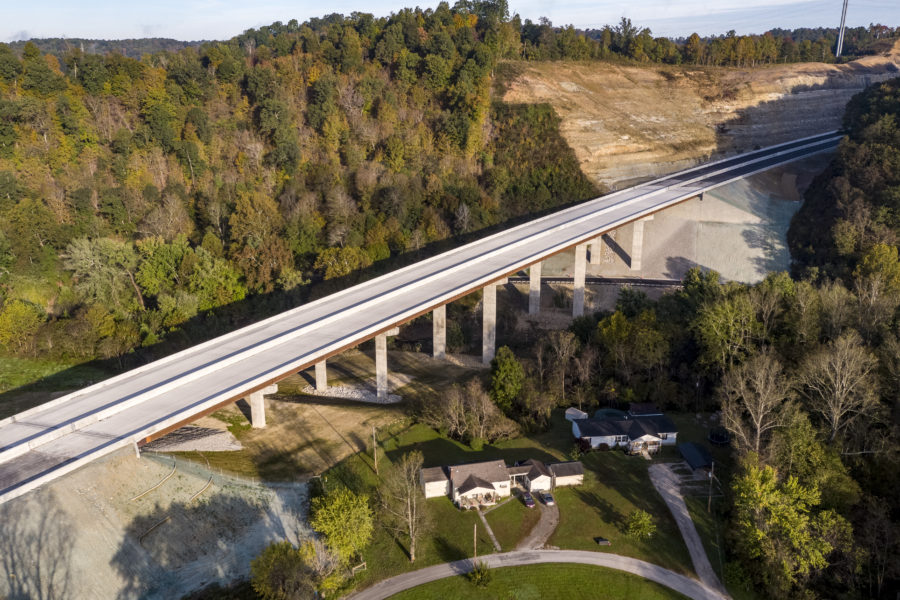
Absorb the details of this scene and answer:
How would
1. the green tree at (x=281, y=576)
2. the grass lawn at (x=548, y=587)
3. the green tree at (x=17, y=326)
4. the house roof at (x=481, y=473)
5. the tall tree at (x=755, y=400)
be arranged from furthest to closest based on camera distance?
1. the green tree at (x=17, y=326)
2. the tall tree at (x=755, y=400)
3. the house roof at (x=481, y=473)
4. the grass lawn at (x=548, y=587)
5. the green tree at (x=281, y=576)

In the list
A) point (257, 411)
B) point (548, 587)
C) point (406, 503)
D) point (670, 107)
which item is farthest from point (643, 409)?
A: point (670, 107)

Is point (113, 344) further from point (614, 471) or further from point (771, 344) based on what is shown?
point (771, 344)

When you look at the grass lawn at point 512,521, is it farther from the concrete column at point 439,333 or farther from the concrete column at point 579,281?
the concrete column at point 579,281

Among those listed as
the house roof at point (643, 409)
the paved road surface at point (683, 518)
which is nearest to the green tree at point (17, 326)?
the house roof at point (643, 409)

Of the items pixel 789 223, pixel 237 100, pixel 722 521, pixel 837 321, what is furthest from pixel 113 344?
pixel 789 223

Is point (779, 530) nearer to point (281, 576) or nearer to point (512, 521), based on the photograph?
point (512, 521)

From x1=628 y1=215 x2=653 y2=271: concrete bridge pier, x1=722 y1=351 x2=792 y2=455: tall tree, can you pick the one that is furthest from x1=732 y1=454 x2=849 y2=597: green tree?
x1=628 y1=215 x2=653 y2=271: concrete bridge pier
